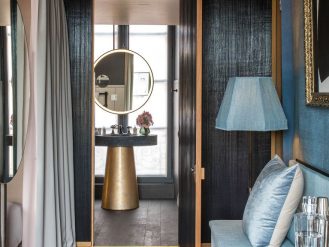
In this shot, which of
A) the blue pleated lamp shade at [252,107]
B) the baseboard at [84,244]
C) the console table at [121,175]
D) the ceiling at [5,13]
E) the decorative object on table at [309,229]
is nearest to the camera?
the decorative object on table at [309,229]

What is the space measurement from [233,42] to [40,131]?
5.44ft

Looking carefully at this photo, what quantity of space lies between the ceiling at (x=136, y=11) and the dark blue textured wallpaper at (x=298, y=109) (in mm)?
1495

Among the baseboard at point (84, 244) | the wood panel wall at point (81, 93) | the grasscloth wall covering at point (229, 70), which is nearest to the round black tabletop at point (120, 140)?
the wood panel wall at point (81, 93)

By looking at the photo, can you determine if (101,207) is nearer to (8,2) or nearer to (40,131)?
(40,131)

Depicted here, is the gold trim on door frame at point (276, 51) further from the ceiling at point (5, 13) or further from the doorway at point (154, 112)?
the doorway at point (154, 112)

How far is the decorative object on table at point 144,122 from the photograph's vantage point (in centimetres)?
580

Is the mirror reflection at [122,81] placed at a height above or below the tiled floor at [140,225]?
above

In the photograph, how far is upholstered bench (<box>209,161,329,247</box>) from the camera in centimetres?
217

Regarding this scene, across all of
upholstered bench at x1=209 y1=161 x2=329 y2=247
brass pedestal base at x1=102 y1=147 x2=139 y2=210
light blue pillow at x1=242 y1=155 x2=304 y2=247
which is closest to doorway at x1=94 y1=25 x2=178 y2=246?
brass pedestal base at x1=102 y1=147 x2=139 y2=210

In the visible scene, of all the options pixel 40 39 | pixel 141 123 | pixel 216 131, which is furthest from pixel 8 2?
pixel 141 123

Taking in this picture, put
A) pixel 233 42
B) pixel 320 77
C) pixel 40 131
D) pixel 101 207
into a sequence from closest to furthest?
pixel 320 77
pixel 40 131
pixel 233 42
pixel 101 207

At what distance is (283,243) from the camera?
230 cm

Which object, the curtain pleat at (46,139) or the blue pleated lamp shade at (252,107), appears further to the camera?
the curtain pleat at (46,139)

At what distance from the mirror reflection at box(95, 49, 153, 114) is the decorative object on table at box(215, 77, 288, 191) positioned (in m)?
3.51
